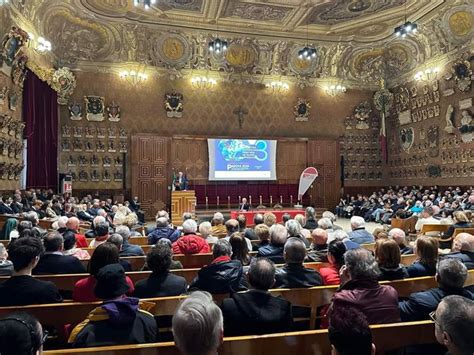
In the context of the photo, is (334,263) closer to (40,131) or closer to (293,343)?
(293,343)

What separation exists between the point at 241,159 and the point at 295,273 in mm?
16622

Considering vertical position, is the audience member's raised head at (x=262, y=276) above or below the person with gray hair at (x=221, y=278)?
above

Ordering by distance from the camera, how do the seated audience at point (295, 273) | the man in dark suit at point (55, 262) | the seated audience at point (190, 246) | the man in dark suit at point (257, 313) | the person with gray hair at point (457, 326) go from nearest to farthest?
the person with gray hair at point (457, 326) < the man in dark suit at point (257, 313) < the seated audience at point (295, 273) < the man in dark suit at point (55, 262) < the seated audience at point (190, 246)

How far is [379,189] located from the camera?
73.4 feet

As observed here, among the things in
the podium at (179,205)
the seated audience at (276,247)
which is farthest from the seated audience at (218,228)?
the podium at (179,205)

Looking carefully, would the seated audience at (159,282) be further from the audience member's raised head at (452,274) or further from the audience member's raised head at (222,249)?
the audience member's raised head at (452,274)

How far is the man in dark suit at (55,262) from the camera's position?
4.37 meters

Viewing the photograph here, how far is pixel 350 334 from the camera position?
5.41ft

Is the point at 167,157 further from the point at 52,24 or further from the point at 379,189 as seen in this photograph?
the point at 379,189

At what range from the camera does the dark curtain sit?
46.5 feet

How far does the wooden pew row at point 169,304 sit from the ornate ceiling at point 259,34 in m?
13.9

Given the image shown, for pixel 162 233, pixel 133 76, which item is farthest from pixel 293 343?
pixel 133 76

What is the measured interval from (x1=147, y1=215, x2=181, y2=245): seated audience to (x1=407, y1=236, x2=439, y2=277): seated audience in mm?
4209

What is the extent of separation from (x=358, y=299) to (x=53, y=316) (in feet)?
7.62
